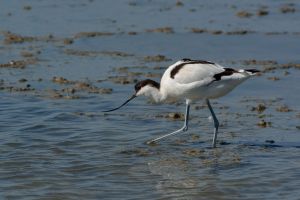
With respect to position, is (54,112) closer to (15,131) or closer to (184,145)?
(15,131)

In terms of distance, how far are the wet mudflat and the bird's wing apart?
2.31 feet

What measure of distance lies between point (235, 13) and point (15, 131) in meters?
7.54

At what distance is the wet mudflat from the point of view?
718 cm

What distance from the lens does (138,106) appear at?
10047mm

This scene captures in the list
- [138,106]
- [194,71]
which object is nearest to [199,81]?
[194,71]

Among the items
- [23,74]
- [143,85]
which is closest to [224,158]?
[143,85]

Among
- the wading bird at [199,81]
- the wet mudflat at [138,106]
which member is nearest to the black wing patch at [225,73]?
the wading bird at [199,81]

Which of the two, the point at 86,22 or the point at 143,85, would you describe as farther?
the point at 86,22

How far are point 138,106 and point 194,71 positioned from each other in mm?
1917

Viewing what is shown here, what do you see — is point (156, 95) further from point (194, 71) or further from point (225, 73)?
point (225, 73)

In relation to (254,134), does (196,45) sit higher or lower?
higher

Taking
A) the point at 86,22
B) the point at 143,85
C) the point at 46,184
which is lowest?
the point at 46,184

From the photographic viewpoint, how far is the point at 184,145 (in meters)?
8.48

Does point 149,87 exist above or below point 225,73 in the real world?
below
